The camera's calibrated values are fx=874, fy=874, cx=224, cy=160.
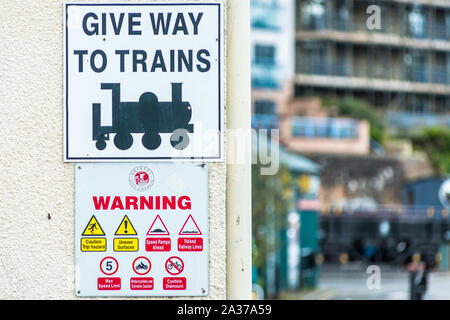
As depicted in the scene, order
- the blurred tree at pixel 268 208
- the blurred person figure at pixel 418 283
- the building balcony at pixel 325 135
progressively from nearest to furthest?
the blurred person figure at pixel 418 283 → the blurred tree at pixel 268 208 → the building balcony at pixel 325 135

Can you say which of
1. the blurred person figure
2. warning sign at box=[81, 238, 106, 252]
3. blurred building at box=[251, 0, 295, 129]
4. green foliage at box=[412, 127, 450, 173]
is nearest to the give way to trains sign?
warning sign at box=[81, 238, 106, 252]

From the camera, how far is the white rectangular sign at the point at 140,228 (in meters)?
A: 2.55

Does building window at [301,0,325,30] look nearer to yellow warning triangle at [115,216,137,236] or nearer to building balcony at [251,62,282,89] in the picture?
building balcony at [251,62,282,89]

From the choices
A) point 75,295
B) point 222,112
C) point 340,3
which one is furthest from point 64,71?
point 340,3

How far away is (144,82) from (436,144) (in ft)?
165

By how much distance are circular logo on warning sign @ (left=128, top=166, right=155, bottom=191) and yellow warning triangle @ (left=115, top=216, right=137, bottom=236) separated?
0.32ft

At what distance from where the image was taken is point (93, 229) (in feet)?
8.45

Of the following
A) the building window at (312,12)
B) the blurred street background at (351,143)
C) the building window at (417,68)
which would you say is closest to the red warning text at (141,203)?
the blurred street background at (351,143)

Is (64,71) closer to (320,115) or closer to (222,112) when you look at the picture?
(222,112)

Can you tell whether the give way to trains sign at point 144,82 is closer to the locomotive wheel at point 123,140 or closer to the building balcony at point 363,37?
the locomotive wheel at point 123,140

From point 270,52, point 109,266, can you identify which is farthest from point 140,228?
point 270,52

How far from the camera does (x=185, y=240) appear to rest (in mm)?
2557

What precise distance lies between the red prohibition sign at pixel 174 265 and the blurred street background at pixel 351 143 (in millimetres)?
12027

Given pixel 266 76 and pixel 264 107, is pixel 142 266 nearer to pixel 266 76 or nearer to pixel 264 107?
pixel 264 107
